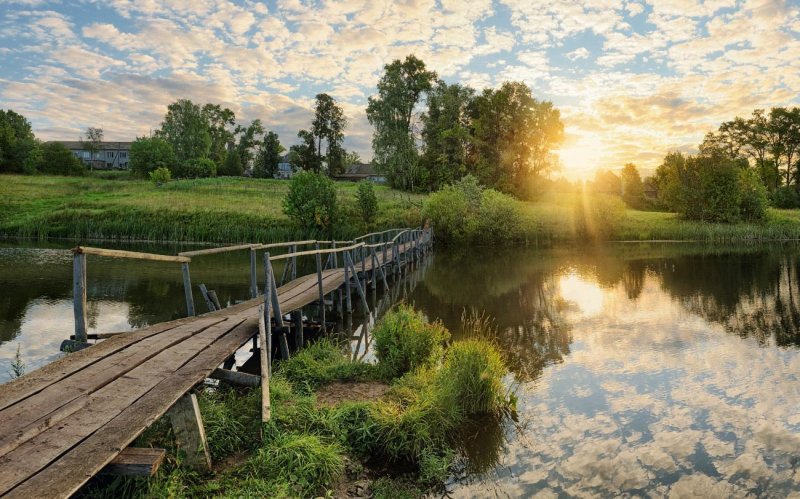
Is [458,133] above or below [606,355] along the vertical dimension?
above

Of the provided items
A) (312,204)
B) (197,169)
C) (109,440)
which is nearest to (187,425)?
(109,440)

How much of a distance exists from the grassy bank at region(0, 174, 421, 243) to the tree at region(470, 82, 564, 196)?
957 centimetres

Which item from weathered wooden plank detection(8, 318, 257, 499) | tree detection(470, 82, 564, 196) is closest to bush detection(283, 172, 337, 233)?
tree detection(470, 82, 564, 196)

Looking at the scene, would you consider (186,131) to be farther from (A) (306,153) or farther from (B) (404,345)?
(B) (404,345)

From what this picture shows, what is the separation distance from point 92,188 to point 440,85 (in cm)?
4244

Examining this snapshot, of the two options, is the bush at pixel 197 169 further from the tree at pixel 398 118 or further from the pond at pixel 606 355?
the pond at pixel 606 355

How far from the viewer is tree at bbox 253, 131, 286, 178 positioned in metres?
81.4

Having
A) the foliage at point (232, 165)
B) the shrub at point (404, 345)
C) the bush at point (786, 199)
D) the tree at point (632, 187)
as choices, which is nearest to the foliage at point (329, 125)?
the foliage at point (232, 165)

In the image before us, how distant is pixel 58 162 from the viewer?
73688mm

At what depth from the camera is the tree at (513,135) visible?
55969 millimetres

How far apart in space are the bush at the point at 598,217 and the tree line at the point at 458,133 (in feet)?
36.4

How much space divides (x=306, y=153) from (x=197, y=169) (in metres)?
15.9

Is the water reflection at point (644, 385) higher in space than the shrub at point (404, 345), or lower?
lower

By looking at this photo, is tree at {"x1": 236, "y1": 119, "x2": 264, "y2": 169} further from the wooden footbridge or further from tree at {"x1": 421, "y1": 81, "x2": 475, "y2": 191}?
the wooden footbridge
